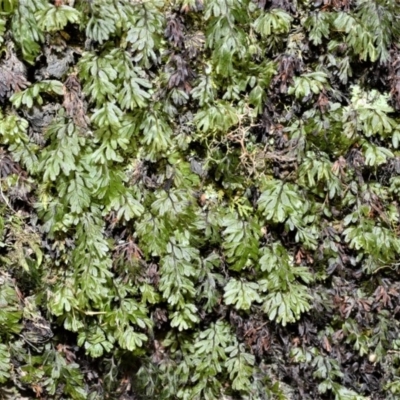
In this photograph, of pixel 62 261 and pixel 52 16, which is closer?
pixel 52 16

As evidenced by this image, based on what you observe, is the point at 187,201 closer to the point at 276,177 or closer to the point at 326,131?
the point at 276,177

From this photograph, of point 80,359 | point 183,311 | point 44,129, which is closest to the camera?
point 44,129

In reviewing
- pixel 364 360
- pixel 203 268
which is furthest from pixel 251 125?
pixel 364 360

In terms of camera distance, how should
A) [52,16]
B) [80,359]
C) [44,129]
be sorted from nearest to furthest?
[52,16], [44,129], [80,359]

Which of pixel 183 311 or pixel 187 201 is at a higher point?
pixel 187 201

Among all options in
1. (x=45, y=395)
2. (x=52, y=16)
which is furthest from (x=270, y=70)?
(x=45, y=395)

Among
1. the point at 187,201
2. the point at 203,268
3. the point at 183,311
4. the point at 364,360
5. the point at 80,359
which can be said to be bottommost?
the point at 80,359

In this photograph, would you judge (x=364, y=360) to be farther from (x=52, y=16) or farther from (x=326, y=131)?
(x=52, y=16)
